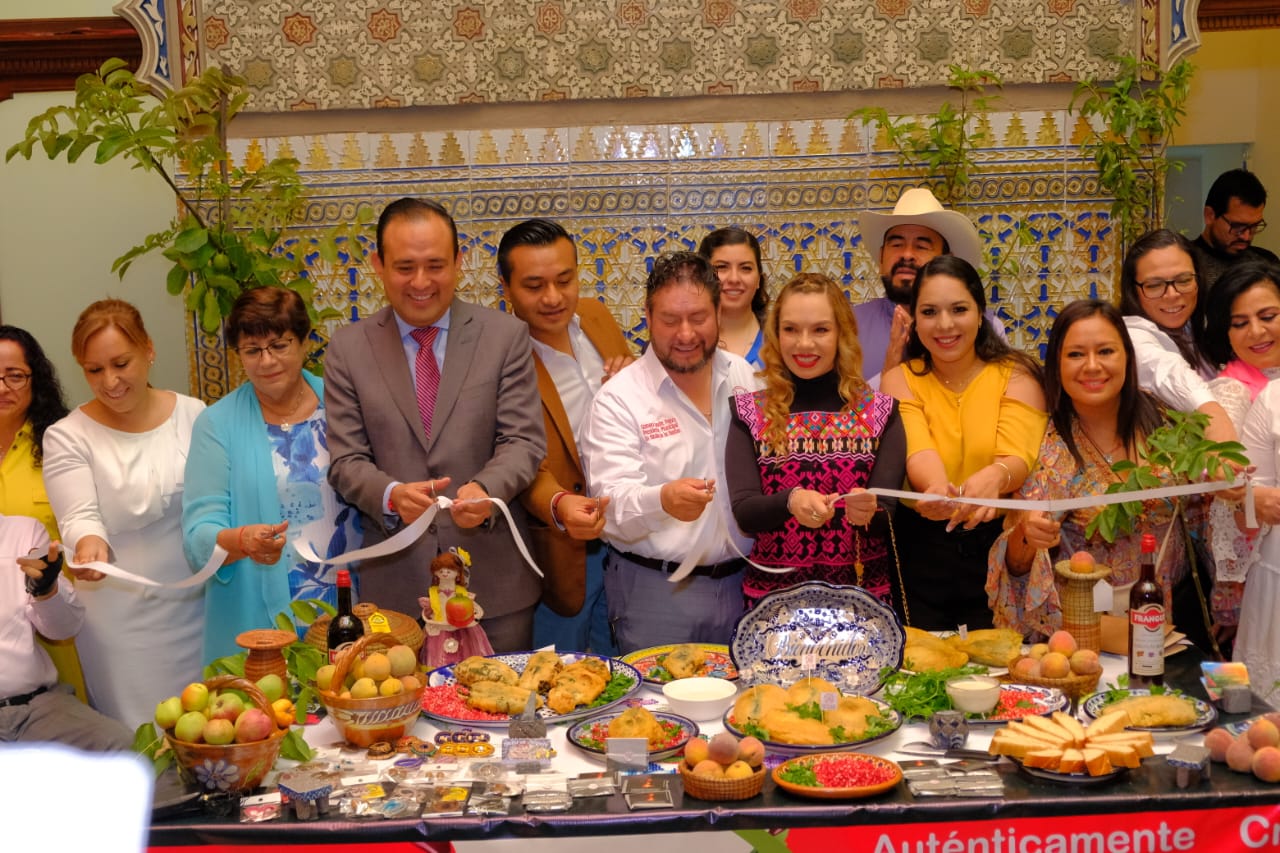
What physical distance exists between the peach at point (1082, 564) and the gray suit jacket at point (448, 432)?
5.38 feet

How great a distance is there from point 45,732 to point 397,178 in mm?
3026

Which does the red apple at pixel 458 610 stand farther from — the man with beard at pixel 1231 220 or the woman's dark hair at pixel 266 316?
the man with beard at pixel 1231 220

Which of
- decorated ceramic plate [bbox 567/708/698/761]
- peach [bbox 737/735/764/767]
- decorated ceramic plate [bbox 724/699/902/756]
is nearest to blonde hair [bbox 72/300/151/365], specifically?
decorated ceramic plate [bbox 567/708/698/761]

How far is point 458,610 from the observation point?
3352mm

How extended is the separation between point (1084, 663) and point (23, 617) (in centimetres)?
327

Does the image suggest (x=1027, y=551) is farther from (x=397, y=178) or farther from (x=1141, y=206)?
(x=397, y=178)

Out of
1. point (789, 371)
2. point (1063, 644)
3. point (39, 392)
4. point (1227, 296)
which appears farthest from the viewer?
point (39, 392)

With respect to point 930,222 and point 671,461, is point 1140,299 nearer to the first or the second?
point 930,222

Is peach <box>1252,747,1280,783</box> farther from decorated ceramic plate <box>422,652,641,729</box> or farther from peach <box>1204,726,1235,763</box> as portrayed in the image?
decorated ceramic plate <box>422,652,641,729</box>

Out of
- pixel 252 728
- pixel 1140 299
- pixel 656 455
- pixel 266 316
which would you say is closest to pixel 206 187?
pixel 266 316

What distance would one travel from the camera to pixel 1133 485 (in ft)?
11.2

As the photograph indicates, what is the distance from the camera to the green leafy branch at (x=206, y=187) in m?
5.05

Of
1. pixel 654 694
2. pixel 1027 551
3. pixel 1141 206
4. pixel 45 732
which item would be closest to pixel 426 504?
pixel 654 694

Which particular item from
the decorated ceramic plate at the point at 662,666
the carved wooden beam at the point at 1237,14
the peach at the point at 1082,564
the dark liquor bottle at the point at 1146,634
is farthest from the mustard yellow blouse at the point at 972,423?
the carved wooden beam at the point at 1237,14
